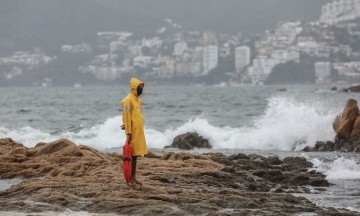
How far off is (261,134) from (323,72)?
470 ft

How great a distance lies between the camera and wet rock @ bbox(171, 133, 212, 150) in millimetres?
26750

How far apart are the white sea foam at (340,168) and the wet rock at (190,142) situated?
689 centimetres

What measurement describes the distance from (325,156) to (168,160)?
6249 millimetres

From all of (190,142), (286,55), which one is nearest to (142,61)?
(286,55)

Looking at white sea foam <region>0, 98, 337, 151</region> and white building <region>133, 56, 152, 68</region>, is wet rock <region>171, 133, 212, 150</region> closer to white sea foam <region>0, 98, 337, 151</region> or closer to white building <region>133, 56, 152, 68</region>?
white sea foam <region>0, 98, 337, 151</region>

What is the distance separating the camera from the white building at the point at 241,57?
182 m

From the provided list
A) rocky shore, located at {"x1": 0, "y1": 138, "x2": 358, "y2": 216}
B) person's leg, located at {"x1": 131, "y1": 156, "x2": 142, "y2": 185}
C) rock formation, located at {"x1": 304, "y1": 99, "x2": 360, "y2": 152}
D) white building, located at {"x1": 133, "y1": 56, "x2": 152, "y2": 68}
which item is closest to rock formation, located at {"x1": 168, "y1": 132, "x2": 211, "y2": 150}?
rock formation, located at {"x1": 304, "y1": 99, "x2": 360, "y2": 152}

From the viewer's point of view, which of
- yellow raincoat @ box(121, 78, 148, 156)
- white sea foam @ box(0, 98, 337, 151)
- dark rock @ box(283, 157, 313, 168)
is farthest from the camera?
white sea foam @ box(0, 98, 337, 151)

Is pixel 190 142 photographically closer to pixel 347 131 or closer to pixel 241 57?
pixel 347 131

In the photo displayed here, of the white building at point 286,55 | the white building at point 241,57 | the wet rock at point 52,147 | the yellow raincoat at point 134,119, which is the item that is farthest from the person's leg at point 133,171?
the white building at point 241,57

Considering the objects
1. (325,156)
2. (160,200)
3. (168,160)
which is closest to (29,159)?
(168,160)

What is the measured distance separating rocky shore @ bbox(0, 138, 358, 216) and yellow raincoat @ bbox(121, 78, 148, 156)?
67 centimetres

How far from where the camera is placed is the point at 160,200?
12.4m

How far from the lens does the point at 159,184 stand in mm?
14078
